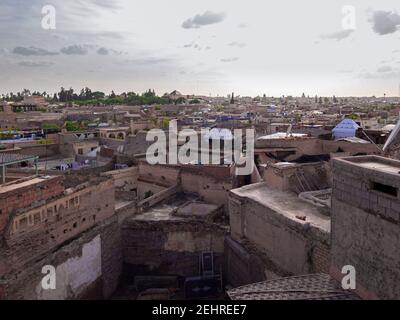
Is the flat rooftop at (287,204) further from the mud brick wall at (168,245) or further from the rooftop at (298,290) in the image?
the rooftop at (298,290)

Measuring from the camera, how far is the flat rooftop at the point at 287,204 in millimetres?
10297

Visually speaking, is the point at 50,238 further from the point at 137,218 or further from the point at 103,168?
the point at 103,168

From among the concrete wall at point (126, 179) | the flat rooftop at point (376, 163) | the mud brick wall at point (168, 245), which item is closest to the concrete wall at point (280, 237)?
the mud brick wall at point (168, 245)

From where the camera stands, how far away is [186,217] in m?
14.6

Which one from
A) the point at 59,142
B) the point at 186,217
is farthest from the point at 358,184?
the point at 59,142

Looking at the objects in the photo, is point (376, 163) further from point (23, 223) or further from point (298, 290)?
point (23, 223)

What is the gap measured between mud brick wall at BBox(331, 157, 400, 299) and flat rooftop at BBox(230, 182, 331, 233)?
6.67 feet

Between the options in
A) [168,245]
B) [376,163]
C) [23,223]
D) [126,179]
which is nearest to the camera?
[376,163]

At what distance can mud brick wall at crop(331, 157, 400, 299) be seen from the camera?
607 centimetres

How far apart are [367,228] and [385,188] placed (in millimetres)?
703

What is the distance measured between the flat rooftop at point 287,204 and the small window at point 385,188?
2858mm

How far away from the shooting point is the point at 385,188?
6285mm

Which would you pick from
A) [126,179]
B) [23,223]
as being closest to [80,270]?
[23,223]

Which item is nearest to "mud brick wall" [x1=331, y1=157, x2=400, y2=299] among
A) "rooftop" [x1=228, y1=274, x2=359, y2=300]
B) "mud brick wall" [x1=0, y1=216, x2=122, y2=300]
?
"rooftop" [x1=228, y1=274, x2=359, y2=300]
